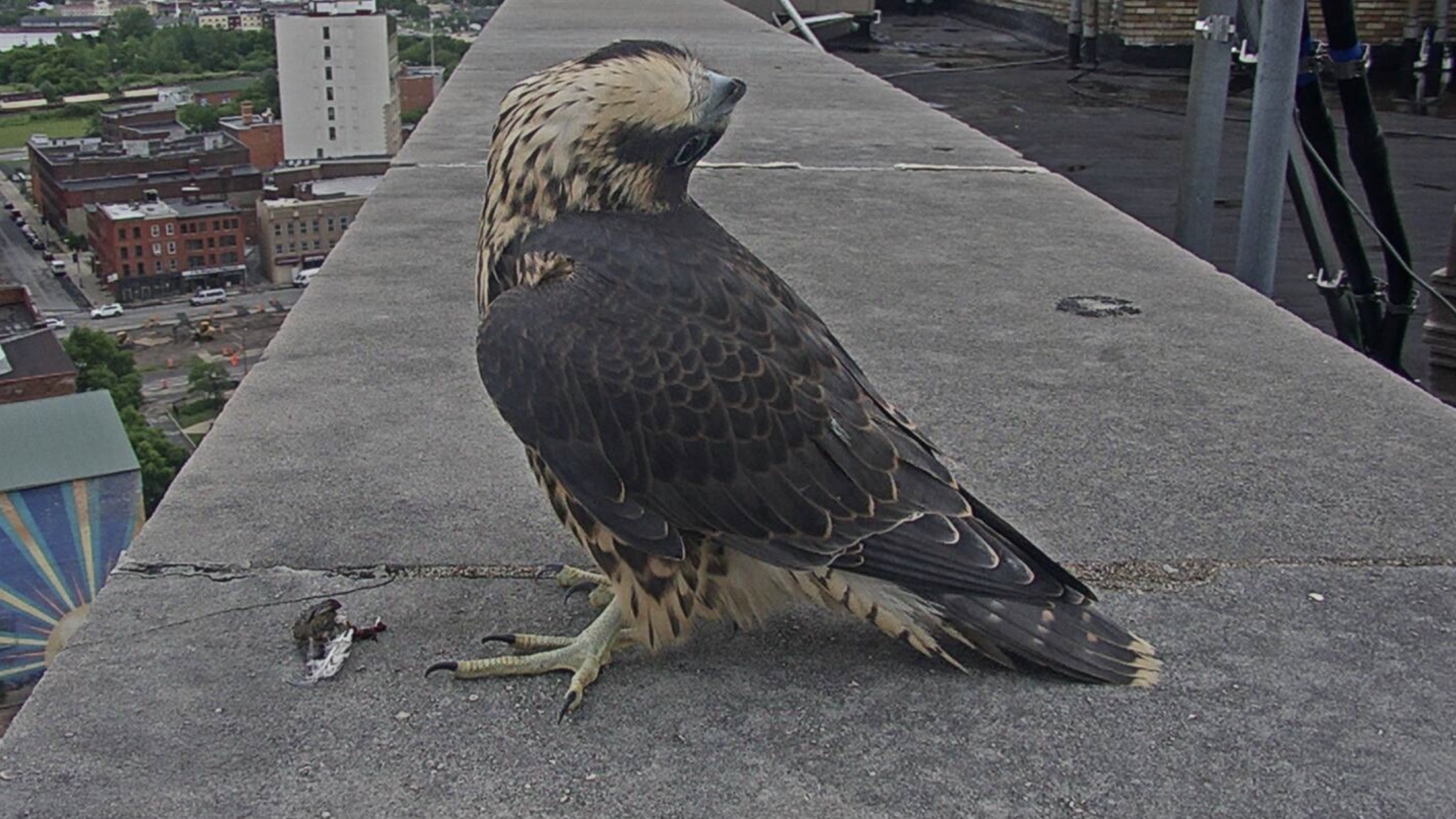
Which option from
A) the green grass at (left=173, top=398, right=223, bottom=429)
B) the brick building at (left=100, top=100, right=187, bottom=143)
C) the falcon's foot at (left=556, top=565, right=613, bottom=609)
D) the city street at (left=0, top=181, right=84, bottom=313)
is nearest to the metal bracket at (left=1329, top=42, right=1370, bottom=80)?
the falcon's foot at (left=556, top=565, right=613, bottom=609)

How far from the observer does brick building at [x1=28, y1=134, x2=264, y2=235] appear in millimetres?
17192

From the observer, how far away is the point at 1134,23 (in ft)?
39.9

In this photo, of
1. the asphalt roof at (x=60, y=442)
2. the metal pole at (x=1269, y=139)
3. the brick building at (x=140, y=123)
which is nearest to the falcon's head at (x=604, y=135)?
the asphalt roof at (x=60, y=442)

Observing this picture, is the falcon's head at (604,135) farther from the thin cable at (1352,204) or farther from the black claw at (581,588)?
the thin cable at (1352,204)

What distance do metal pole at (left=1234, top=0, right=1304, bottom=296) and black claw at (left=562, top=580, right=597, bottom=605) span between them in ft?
10.9

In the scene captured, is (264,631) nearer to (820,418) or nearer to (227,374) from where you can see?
(820,418)

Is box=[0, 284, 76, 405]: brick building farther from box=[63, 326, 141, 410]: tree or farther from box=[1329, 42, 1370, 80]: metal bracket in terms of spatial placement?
box=[1329, 42, 1370, 80]: metal bracket

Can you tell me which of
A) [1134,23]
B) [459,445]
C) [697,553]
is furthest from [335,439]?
[1134,23]

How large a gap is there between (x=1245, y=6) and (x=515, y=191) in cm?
392

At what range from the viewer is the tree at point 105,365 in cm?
991

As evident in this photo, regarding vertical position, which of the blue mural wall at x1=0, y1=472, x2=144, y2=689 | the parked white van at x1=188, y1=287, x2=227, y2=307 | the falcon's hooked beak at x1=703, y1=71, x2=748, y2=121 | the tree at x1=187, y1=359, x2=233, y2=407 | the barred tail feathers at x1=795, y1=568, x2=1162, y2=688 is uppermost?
the falcon's hooked beak at x1=703, y1=71, x2=748, y2=121

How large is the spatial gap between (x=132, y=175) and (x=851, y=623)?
57.8 ft

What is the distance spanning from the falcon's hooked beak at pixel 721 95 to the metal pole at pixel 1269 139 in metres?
3.12

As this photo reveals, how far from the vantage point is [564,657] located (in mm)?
2078
